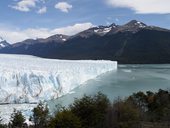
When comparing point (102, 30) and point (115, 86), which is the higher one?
point (102, 30)

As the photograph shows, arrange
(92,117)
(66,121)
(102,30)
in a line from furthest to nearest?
(102,30) < (92,117) < (66,121)

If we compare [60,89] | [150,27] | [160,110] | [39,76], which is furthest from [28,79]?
[150,27]

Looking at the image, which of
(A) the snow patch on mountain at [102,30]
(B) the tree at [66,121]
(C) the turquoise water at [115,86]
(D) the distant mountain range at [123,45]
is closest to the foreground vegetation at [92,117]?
(B) the tree at [66,121]

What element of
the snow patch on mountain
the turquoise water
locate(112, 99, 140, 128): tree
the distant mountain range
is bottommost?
the turquoise water

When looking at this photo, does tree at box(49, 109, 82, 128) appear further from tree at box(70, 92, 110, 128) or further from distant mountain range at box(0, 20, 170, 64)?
distant mountain range at box(0, 20, 170, 64)

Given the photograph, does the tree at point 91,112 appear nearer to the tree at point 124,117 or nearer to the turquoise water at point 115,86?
the tree at point 124,117

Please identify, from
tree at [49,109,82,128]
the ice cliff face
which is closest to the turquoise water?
the ice cliff face

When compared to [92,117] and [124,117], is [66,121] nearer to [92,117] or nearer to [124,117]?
[92,117]

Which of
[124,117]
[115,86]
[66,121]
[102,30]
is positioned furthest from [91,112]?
[102,30]

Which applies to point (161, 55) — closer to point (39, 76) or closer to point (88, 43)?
point (88, 43)
